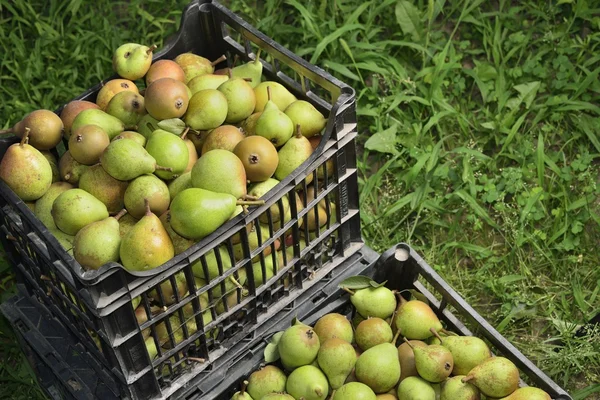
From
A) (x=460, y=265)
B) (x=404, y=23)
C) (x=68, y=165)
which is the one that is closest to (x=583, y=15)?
(x=404, y=23)

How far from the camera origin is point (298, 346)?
2508mm

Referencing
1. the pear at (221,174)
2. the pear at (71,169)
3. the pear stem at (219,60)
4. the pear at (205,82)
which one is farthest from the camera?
the pear stem at (219,60)

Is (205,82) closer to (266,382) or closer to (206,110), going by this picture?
(206,110)

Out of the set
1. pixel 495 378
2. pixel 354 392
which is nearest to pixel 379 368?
pixel 354 392

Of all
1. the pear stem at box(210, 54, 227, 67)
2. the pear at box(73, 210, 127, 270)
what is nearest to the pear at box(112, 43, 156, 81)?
the pear stem at box(210, 54, 227, 67)

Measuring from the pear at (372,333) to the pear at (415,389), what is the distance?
16 centimetres

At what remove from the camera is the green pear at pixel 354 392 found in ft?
7.99

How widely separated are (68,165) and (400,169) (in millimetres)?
1645

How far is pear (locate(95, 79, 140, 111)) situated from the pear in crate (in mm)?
335

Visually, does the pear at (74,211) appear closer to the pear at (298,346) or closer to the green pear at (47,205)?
the green pear at (47,205)

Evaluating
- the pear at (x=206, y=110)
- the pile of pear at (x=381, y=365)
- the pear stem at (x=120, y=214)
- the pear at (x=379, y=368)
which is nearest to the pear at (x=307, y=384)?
the pile of pear at (x=381, y=365)

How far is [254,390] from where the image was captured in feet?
8.36

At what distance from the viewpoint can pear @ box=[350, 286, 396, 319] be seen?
2.71 metres

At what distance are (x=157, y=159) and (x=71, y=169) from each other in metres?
0.33
